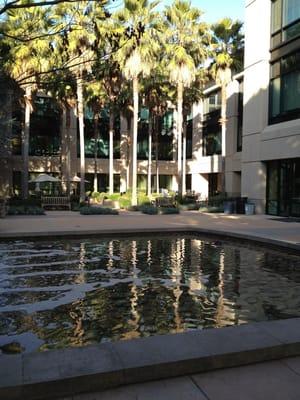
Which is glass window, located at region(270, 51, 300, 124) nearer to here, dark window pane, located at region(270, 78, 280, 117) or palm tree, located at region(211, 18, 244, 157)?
dark window pane, located at region(270, 78, 280, 117)

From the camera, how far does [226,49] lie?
103 ft

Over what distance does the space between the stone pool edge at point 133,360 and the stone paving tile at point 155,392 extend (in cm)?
6

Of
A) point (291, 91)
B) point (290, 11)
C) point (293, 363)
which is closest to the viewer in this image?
point (293, 363)

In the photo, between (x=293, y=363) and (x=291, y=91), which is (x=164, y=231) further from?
(x=291, y=91)

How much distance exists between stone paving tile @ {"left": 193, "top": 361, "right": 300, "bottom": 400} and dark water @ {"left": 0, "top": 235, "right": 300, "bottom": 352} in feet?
5.51

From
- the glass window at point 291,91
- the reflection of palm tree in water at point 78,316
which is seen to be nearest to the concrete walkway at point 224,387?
the reflection of palm tree in water at point 78,316

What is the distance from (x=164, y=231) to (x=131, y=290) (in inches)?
315

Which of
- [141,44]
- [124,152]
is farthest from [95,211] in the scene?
[124,152]

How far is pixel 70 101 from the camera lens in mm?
34000

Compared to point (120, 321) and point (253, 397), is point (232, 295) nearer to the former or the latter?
point (120, 321)

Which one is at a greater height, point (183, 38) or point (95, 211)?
point (183, 38)

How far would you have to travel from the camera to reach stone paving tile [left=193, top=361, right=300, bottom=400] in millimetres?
3678

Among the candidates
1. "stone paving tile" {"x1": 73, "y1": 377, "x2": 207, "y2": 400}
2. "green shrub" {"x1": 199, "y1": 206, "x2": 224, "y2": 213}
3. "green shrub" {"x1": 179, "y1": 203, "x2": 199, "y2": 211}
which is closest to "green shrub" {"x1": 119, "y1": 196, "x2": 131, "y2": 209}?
"green shrub" {"x1": 179, "y1": 203, "x2": 199, "y2": 211}

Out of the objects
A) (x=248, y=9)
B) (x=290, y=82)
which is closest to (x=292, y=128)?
(x=290, y=82)
